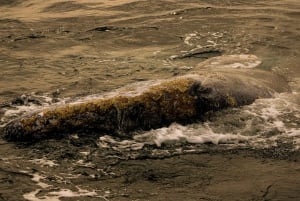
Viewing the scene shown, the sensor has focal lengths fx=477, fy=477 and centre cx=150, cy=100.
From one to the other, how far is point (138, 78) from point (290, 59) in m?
2.27

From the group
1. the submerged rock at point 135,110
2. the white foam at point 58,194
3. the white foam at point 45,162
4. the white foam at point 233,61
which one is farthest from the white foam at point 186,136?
the white foam at point 233,61

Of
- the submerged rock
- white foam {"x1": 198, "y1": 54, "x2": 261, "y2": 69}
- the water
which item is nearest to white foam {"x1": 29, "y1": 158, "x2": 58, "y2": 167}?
the water

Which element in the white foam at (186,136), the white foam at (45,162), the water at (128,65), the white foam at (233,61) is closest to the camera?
the white foam at (45,162)

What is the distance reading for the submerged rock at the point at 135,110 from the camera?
4328mm

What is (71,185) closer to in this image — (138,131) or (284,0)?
(138,131)

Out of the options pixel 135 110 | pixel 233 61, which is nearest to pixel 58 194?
pixel 135 110

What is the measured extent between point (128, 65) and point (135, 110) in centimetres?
235

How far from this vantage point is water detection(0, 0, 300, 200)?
12.9 feet

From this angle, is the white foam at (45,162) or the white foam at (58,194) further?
the white foam at (45,162)

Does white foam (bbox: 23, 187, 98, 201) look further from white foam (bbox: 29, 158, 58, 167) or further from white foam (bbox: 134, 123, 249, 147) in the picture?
white foam (bbox: 134, 123, 249, 147)

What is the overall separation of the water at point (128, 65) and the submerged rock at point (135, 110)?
0.10m

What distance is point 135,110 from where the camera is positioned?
14.6 feet

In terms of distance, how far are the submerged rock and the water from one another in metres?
0.10

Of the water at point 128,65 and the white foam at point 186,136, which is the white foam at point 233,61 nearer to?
the water at point 128,65
